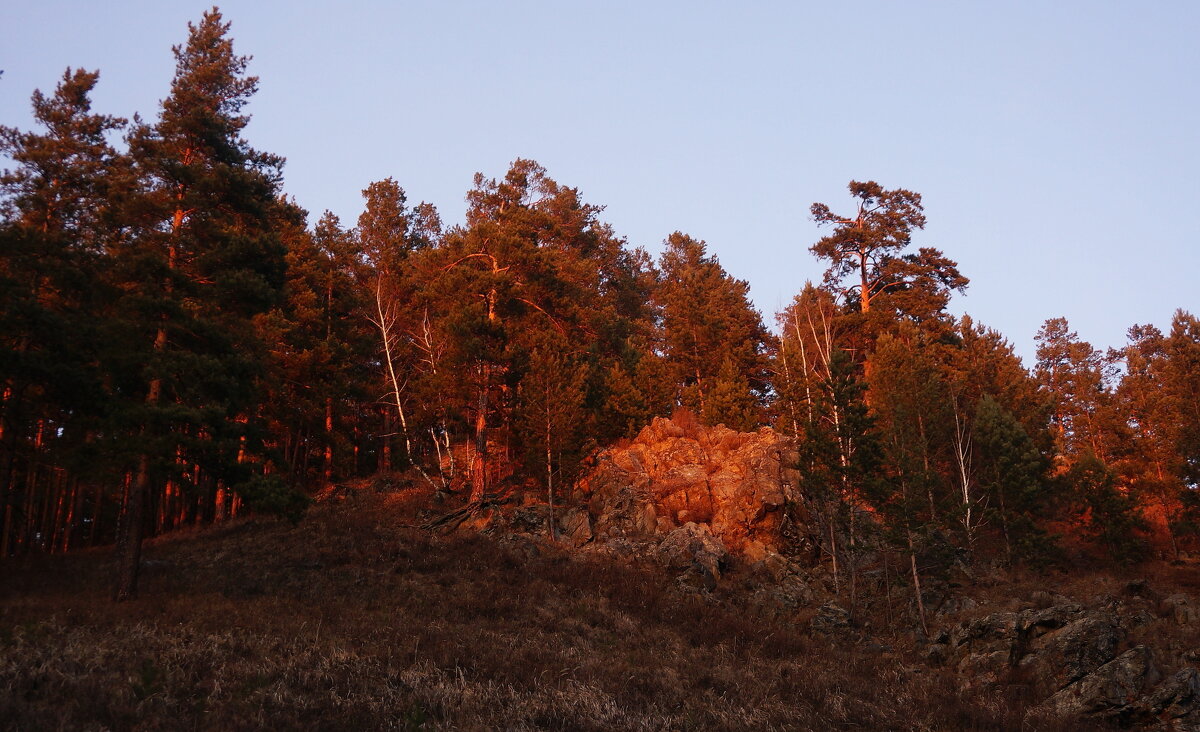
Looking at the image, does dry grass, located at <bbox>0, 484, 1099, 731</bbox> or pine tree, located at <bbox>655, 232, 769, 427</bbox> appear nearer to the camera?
dry grass, located at <bbox>0, 484, 1099, 731</bbox>

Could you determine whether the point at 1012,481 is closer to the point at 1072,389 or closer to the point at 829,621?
the point at 829,621

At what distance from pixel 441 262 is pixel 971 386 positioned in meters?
28.0

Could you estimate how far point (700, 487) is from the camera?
103 ft

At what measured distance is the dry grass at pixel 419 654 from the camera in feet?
37.7

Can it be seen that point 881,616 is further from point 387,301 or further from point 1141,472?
point 387,301

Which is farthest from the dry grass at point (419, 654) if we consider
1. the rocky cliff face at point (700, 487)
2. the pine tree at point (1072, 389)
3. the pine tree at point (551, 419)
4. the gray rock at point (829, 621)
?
the pine tree at point (1072, 389)

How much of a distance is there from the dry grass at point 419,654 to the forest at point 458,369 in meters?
2.93

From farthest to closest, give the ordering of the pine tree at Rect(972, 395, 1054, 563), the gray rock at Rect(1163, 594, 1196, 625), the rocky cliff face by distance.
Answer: the rocky cliff face
the pine tree at Rect(972, 395, 1054, 563)
the gray rock at Rect(1163, 594, 1196, 625)

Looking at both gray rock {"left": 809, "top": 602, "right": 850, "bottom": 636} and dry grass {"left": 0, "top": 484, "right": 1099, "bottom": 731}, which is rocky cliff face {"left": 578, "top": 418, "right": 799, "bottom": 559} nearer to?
dry grass {"left": 0, "top": 484, "right": 1099, "bottom": 731}

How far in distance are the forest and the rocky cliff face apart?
172 cm

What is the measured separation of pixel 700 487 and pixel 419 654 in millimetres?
18370

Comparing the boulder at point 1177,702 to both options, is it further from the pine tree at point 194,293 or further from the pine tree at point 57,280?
the pine tree at point 57,280

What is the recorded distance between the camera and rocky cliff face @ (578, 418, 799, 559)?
96.9 feet

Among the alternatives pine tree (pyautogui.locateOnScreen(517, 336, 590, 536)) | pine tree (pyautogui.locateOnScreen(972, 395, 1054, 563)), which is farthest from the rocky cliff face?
pine tree (pyautogui.locateOnScreen(972, 395, 1054, 563))
